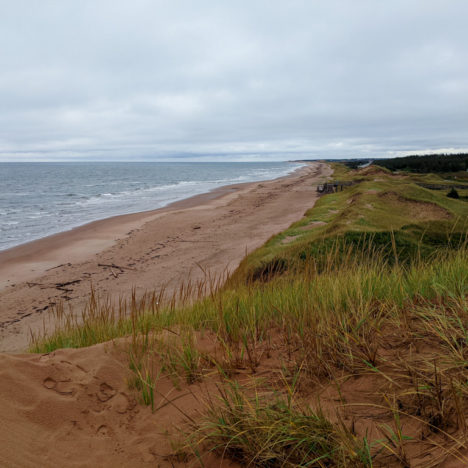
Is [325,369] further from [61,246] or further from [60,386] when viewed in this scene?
[61,246]

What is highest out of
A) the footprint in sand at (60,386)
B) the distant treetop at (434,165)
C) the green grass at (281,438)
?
the distant treetop at (434,165)

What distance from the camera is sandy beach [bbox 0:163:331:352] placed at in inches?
383

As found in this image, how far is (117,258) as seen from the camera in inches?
561

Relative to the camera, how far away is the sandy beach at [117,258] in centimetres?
973

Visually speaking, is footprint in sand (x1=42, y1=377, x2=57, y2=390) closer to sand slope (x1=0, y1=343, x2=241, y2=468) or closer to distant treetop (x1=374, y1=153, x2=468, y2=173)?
sand slope (x1=0, y1=343, x2=241, y2=468)

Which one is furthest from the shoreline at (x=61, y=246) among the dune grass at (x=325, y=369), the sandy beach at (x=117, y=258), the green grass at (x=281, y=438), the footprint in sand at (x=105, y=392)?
the green grass at (x=281, y=438)

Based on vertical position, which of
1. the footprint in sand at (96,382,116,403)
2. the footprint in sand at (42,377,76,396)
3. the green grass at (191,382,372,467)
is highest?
the green grass at (191,382,372,467)

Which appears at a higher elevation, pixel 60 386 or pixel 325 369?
pixel 325 369

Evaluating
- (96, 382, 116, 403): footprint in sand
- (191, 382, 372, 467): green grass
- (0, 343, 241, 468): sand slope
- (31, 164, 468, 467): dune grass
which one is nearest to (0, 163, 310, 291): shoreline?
(31, 164, 468, 467): dune grass

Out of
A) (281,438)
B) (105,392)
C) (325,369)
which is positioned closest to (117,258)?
(105,392)

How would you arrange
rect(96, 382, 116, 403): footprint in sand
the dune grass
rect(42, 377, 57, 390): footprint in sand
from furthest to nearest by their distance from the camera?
rect(42, 377, 57, 390): footprint in sand < rect(96, 382, 116, 403): footprint in sand < the dune grass

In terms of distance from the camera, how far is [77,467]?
86.3 inches

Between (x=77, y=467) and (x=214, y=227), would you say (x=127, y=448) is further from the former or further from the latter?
(x=214, y=227)

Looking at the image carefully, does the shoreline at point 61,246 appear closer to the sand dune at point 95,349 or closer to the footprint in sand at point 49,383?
the sand dune at point 95,349
